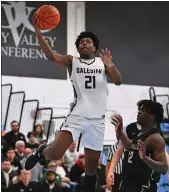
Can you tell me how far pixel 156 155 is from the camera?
17.1 ft

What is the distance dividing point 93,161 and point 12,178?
5.30 metres

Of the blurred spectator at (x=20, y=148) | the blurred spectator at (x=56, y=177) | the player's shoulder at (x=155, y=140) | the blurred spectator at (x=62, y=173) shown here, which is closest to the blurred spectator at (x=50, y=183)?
the blurred spectator at (x=56, y=177)

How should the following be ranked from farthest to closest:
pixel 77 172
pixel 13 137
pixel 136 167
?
1. pixel 13 137
2. pixel 77 172
3. pixel 136 167

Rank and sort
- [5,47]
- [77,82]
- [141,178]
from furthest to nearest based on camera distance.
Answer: [5,47], [77,82], [141,178]

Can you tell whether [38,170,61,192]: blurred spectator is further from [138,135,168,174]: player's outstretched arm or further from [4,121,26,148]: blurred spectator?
[138,135,168,174]: player's outstretched arm

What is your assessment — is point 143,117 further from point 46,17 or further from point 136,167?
point 46,17

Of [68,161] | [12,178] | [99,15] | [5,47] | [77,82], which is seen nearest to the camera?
[77,82]

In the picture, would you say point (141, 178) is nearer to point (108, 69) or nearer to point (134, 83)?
point (108, 69)

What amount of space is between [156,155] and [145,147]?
0.17m

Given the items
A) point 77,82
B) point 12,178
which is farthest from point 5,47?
point 77,82

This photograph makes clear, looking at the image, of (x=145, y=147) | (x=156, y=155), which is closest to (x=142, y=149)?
(x=145, y=147)

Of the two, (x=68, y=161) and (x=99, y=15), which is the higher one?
(x=99, y=15)

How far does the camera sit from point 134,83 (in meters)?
18.5

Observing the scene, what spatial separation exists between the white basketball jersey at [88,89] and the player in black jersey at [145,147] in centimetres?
53
